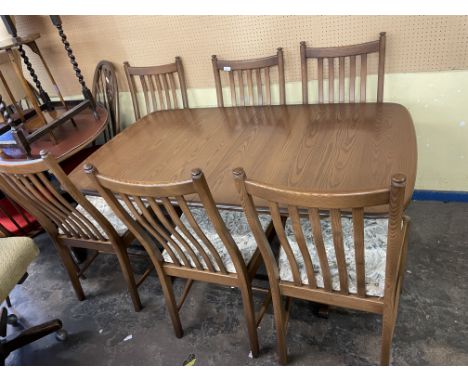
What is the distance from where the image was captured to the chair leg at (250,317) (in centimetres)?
143

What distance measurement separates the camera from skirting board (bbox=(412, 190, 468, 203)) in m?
2.19

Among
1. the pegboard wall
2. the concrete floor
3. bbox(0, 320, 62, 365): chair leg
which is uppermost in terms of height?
the pegboard wall

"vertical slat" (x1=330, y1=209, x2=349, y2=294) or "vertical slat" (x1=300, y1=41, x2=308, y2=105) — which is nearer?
"vertical slat" (x1=330, y1=209, x2=349, y2=294)

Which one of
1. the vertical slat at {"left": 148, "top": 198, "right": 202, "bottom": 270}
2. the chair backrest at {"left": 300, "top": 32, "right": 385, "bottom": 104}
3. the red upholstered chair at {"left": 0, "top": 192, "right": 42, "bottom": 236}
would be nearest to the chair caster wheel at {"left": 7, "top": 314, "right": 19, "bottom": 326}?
the red upholstered chair at {"left": 0, "top": 192, "right": 42, "bottom": 236}

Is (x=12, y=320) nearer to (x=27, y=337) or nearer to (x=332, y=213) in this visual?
(x=27, y=337)

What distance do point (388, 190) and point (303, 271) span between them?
22.7 inches

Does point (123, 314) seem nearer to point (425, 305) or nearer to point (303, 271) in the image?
point (303, 271)

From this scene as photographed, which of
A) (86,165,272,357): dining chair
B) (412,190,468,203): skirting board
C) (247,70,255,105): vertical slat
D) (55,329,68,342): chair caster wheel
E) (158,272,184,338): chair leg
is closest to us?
(86,165,272,357): dining chair

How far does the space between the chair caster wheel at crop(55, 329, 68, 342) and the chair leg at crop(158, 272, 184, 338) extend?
588 mm

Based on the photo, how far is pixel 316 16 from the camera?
6.11ft

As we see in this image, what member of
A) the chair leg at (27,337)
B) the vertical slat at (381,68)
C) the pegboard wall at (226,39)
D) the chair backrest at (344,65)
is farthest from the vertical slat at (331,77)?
the chair leg at (27,337)

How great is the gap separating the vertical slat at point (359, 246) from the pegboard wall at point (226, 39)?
129 centimetres

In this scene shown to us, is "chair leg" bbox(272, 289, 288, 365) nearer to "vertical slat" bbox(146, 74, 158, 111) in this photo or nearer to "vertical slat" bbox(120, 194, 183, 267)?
"vertical slat" bbox(120, 194, 183, 267)
